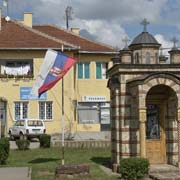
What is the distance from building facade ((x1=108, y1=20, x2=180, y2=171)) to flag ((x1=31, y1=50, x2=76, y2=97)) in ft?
6.39

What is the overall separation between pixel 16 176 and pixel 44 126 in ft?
65.2

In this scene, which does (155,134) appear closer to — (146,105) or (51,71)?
(146,105)

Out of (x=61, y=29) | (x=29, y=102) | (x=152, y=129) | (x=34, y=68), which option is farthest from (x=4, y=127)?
(x=152, y=129)

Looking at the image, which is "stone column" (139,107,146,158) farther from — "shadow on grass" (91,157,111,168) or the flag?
the flag

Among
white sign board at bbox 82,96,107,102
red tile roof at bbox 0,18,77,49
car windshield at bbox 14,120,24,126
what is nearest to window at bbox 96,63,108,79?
white sign board at bbox 82,96,107,102

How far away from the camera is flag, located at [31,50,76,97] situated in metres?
18.5

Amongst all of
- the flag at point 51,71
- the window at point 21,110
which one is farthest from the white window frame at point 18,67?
the flag at point 51,71

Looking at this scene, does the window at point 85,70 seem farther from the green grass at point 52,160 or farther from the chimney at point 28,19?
the green grass at point 52,160

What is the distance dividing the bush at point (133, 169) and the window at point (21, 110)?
24.0m

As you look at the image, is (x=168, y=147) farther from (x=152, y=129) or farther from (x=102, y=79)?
(x=102, y=79)

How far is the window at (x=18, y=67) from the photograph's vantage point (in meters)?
39.6

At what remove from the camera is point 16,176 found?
17.3 meters

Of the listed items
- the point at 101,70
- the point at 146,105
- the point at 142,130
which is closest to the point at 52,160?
the point at 146,105

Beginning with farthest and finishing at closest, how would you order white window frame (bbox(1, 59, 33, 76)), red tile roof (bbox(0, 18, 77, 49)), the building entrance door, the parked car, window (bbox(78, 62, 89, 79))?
window (bbox(78, 62, 89, 79))
white window frame (bbox(1, 59, 33, 76))
red tile roof (bbox(0, 18, 77, 49))
the parked car
the building entrance door
